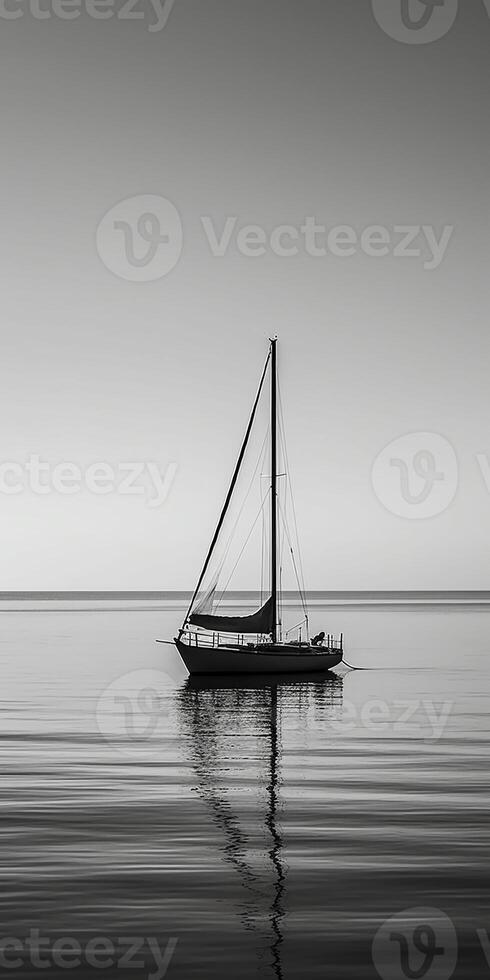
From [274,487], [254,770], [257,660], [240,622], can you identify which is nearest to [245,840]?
[254,770]

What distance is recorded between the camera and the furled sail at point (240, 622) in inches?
2498

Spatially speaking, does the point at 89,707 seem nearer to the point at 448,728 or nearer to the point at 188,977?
the point at 448,728

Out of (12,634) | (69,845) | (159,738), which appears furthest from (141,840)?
(12,634)

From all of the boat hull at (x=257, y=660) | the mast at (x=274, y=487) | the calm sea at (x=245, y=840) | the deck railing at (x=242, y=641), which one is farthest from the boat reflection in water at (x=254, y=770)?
the mast at (x=274, y=487)

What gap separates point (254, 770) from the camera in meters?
33.3

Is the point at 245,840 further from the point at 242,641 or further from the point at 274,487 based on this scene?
the point at 242,641

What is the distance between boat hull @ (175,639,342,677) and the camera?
6557 centimetres

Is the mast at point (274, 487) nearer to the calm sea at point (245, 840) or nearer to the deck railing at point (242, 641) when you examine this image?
the deck railing at point (242, 641)

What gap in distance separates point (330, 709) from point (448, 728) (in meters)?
9.52

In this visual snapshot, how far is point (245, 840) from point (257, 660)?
42.3 metres

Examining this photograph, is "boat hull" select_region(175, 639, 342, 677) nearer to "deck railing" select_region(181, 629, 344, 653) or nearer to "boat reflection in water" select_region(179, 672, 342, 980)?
"deck railing" select_region(181, 629, 344, 653)

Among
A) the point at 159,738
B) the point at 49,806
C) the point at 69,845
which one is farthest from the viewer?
the point at 159,738

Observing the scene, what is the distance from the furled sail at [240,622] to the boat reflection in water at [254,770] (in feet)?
11.3

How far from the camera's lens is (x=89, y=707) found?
51469 mm
